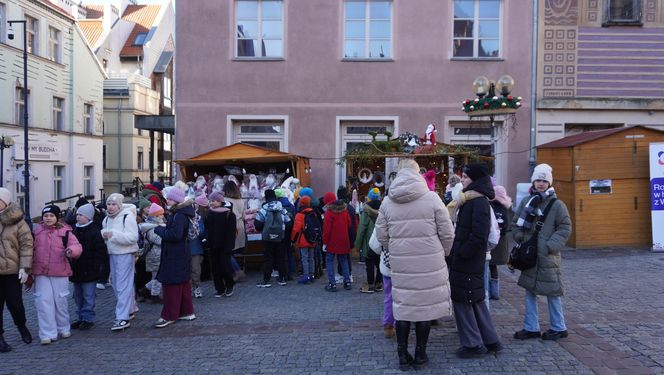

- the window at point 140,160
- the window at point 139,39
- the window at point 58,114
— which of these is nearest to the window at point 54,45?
the window at point 58,114

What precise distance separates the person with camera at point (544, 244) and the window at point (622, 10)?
395 inches

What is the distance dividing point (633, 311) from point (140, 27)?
48312mm

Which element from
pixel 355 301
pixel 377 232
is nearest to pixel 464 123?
pixel 355 301

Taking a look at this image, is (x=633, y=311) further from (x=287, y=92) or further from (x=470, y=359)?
(x=287, y=92)

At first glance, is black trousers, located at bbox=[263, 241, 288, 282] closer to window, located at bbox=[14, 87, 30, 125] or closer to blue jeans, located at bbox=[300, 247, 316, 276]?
blue jeans, located at bbox=[300, 247, 316, 276]

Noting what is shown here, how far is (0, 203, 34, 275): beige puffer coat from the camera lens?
6.45m

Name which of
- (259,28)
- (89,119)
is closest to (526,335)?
(259,28)

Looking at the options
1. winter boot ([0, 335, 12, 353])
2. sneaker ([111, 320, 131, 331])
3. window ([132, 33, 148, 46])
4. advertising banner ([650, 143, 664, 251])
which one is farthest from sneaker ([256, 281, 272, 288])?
window ([132, 33, 148, 46])

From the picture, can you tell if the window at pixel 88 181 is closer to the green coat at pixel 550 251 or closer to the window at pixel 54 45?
the window at pixel 54 45

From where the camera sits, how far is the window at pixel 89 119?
35.0 metres

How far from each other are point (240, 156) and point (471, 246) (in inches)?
287

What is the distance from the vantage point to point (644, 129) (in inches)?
488

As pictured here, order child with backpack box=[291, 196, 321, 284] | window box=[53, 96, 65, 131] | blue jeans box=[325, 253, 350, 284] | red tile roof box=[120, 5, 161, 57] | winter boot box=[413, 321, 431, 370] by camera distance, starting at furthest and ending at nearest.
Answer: red tile roof box=[120, 5, 161, 57], window box=[53, 96, 65, 131], child with backpack box=[291, 196, 321, 284], blue jeans box=[325, 253, 350, 284], winter boot box=[413, 321, 431, 370]

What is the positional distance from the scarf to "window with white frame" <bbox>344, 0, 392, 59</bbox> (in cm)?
928
